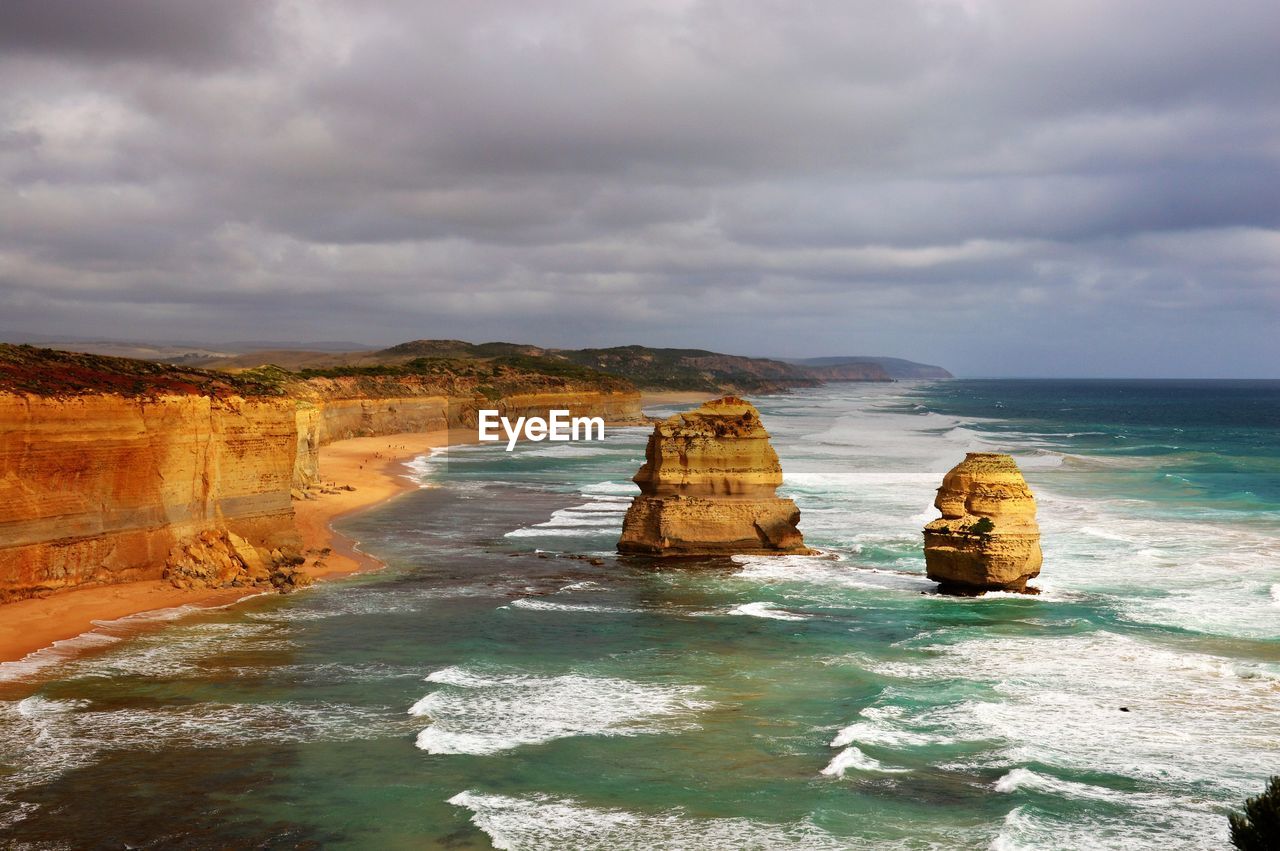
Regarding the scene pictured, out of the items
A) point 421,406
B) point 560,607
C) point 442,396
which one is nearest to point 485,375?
point 442,396

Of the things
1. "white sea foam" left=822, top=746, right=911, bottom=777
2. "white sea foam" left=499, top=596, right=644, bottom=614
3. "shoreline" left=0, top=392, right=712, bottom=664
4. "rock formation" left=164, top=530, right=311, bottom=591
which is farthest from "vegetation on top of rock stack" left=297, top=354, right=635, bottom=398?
"white sea foam" left=822, top=746, right=911, bottom=777

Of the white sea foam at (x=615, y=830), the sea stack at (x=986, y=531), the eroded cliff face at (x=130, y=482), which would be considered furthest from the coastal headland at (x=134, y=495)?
the sea stack at (x=986, y=531)

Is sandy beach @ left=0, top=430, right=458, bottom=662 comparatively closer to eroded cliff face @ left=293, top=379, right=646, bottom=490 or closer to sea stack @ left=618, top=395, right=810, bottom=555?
sea stack @ left=618, top=395, right=810, bottom=555

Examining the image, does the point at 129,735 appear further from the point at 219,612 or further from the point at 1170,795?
the point at 1170,795

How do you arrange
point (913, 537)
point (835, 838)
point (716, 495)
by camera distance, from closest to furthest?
point (835, 838) → point (716, 495) → point (913, 537)

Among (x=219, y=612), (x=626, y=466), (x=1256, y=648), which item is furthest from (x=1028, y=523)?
(x=626, y=466)

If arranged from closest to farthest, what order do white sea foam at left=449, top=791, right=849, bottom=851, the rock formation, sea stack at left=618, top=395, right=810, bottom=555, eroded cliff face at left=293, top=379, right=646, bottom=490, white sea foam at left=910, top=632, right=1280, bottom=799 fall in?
white sea foam at left=449, top=791, right=849, bottom=851
white sea foam at left=910, top=632, right=1280, bottom=799
the rock formation
sea stack at left=618, top=395, right=810, bottom=555
eroded cliff face at left=293, top=379, right=646, bottom=490

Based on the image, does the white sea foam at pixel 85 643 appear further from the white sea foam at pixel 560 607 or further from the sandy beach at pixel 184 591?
the white sea foam at pixel 560 607
